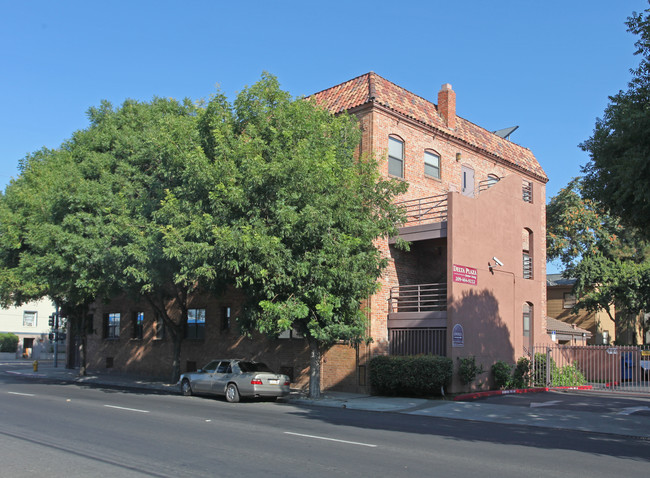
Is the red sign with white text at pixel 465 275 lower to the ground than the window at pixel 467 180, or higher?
lower

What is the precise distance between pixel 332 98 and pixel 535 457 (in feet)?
61.6

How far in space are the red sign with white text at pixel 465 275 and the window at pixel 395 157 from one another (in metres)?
4.98

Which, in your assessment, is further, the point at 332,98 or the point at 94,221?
the point at 332,98

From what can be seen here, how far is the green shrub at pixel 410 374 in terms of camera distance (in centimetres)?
1966

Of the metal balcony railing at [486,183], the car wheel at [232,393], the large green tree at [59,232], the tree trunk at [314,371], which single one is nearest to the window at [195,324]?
the large green tree at [59,232]

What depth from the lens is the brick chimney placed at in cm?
2716

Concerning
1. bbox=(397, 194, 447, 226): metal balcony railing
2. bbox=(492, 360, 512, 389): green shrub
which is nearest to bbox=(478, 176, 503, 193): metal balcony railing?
bbox=(397, 194, 447, 226): metal balcony railing

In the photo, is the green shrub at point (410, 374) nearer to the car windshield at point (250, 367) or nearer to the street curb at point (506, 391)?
the street curb at point (506, 391)

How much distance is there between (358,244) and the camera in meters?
17.9

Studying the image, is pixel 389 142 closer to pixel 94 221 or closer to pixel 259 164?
pixel 259 164

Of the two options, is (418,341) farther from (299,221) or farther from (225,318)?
(225,318)

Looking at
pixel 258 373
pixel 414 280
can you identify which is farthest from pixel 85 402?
pixel 414 280

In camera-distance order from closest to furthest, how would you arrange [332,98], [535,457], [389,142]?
[535,457]
[389,142]
[332,98]

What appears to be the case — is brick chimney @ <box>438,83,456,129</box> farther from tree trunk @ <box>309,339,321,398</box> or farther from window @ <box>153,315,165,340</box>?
window @ <box>153,315,165,340</box>
